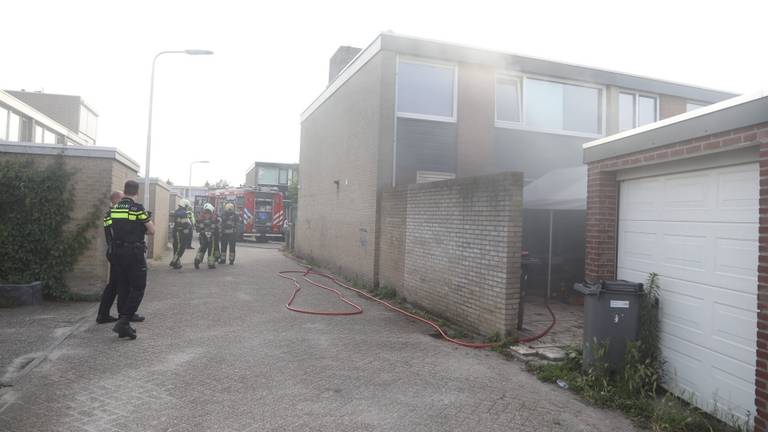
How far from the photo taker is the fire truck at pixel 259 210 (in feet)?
85.6

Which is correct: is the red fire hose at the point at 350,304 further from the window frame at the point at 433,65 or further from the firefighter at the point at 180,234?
the window frame at the point at 433,65

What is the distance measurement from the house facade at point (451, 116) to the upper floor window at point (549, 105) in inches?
1.0

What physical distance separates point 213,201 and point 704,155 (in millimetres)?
27721

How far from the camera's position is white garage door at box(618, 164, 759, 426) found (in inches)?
161

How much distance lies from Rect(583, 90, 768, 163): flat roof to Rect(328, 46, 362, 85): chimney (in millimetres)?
10786

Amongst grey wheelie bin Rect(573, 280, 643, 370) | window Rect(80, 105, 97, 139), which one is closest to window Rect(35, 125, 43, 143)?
window Rect(80, 105, 97, 139)

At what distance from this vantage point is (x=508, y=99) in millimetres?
12180

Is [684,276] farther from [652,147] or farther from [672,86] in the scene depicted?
[672,86]

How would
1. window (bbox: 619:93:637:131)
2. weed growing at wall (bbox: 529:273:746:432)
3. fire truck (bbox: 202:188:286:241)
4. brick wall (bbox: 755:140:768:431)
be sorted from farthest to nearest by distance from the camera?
fire truck (bbox: 202:188:286:241) < window (bbox: 619:93:637:131) < weed growing at wall (bbox: 529:273:746:432) < brick wall (bbox: 755:140:768:431)

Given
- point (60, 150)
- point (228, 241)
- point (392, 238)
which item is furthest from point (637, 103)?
point (60, 150)

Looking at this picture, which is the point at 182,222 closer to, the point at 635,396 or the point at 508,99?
the point at 508,99

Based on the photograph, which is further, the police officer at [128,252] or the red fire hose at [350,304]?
the red fire hose at [350,304]

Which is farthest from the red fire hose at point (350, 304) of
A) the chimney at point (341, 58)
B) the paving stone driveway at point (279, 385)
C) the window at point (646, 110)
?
the window at point (646, 110)

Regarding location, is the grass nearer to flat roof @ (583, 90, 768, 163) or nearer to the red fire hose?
the red fire hose
